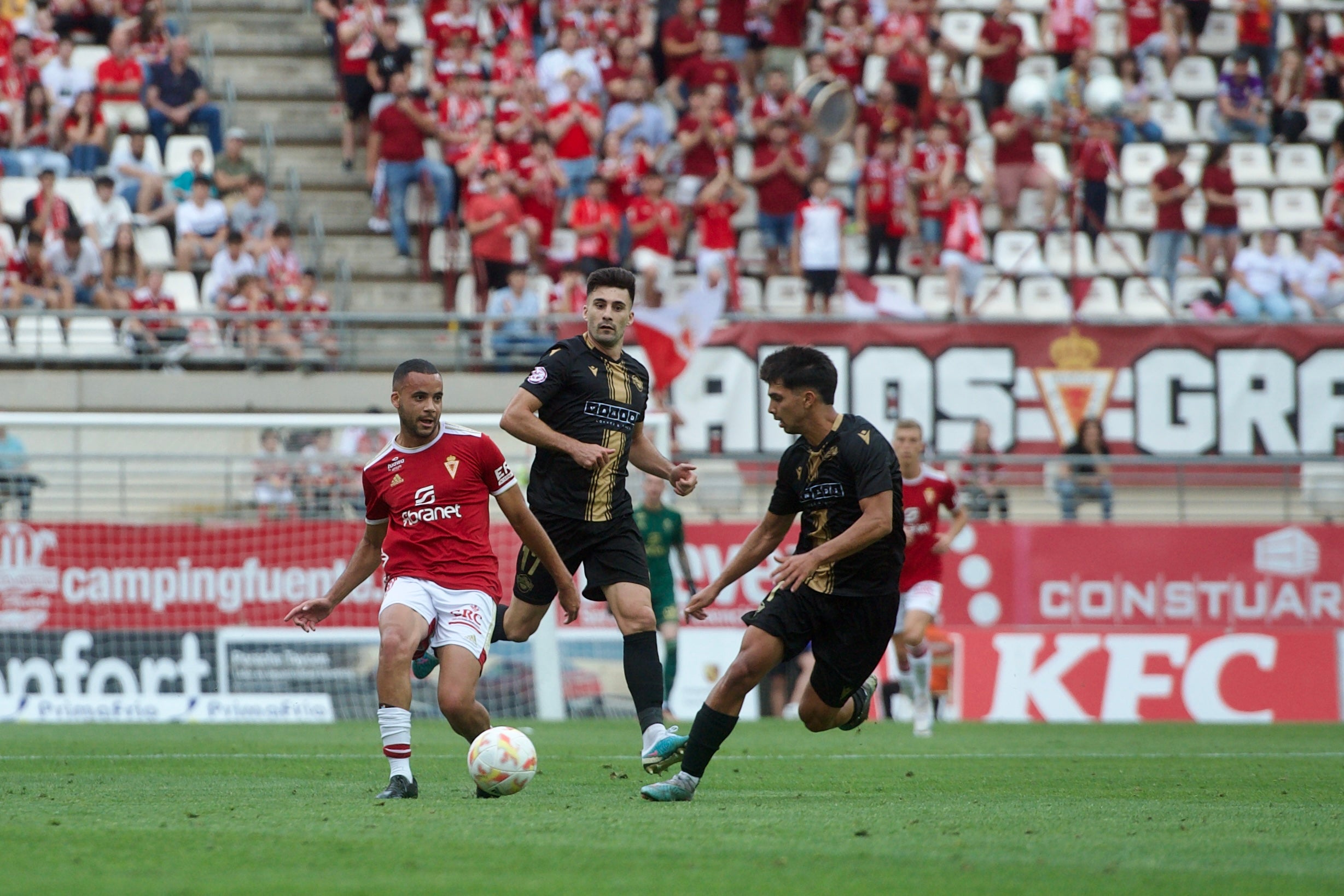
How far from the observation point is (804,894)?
504cm

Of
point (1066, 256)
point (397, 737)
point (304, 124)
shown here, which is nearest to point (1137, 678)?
point (1066, 256)

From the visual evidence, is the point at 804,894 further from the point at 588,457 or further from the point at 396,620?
the point at 588,457

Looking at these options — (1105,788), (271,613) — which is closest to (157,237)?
(271,613)

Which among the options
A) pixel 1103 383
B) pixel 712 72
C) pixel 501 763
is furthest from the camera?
pixel 712 72

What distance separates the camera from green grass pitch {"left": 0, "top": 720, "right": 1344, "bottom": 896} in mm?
5332

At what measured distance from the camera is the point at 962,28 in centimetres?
2617

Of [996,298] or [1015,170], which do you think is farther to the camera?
[1015,170]

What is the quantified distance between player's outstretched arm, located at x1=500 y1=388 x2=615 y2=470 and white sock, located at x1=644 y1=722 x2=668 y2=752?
1364mm

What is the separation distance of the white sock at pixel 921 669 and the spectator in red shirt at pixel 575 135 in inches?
388

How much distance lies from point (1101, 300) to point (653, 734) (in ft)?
51.6

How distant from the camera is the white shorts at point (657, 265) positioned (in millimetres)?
20859

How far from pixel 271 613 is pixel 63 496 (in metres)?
2.50

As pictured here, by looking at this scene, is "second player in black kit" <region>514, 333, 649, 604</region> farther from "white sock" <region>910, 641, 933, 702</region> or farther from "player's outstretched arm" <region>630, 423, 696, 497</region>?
"white sock" <region>910, 641, 933, 702</region>

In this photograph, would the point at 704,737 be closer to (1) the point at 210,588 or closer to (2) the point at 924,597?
(2) the point at 924,597
